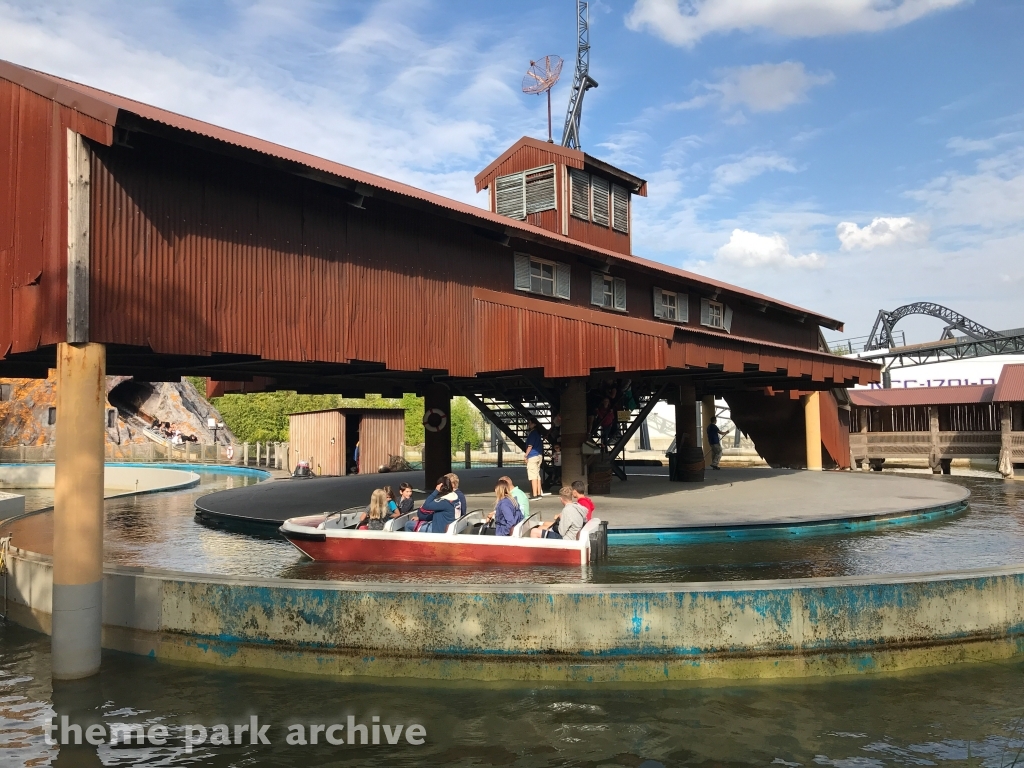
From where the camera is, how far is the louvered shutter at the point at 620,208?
2544 centimetres

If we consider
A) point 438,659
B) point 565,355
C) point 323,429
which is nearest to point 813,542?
point 565,355

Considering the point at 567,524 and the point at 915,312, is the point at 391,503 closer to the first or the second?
the point at 567,524

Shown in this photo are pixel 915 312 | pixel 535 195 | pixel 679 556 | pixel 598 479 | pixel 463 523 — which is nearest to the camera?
pixel 679 556

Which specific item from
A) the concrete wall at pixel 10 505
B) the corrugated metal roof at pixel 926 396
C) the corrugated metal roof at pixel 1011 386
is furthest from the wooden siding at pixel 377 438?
the corrugated metal roof at pixel 1011 386

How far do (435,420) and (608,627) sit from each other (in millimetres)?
12653

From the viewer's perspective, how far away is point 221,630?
389 inches

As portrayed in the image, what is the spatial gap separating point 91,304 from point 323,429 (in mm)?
22792

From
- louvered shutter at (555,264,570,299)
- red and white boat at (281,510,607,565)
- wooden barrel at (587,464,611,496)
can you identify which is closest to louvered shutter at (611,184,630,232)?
louvered shutter at (555,264,570,299)

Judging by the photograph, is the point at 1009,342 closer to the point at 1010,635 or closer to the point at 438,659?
the point at 1010,635

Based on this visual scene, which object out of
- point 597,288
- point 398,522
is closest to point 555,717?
point 398,522

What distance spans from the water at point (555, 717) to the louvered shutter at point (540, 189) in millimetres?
17625

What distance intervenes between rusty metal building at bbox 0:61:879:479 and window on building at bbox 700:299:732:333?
126 inches

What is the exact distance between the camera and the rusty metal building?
10.9 m

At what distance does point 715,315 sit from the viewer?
26.2 metres
